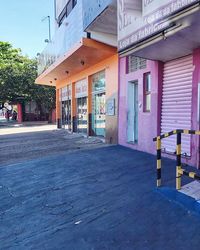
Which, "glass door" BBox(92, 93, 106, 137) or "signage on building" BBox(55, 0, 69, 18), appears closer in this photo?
"glass door" BBox(92, 93, 106, 137)

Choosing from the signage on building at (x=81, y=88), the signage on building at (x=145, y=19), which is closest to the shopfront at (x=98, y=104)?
the signage on building at (x=81, y=88)

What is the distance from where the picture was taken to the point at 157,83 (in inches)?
324

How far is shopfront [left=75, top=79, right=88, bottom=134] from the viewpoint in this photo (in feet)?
48.4

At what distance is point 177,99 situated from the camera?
7.60 meters

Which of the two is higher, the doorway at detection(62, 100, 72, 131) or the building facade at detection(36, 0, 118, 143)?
the building facade at detection(36, 0, 118, 143)

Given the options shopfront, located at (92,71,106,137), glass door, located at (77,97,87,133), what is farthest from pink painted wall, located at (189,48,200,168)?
glass door, located at (77,97,87,133)

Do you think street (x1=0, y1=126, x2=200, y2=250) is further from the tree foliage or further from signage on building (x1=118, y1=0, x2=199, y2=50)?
the tree foliage

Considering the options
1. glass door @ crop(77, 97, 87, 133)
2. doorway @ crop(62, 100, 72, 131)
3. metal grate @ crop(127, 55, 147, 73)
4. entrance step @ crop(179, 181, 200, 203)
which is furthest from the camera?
doorway @ crop(62, 100, 72, 131)

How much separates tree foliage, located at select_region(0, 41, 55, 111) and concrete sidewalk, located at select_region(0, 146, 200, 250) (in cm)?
2373

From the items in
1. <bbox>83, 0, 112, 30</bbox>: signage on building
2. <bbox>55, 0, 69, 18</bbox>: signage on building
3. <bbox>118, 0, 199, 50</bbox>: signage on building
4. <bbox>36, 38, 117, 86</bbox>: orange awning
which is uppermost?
<bbox>55, 0, 69, 18</bbox>: signage on building

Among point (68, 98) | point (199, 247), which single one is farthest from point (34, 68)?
point (199, 247)

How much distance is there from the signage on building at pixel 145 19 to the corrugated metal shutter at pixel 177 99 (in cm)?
183

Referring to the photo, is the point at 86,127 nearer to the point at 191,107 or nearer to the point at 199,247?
the point at 191,107

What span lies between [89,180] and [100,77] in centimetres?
779
